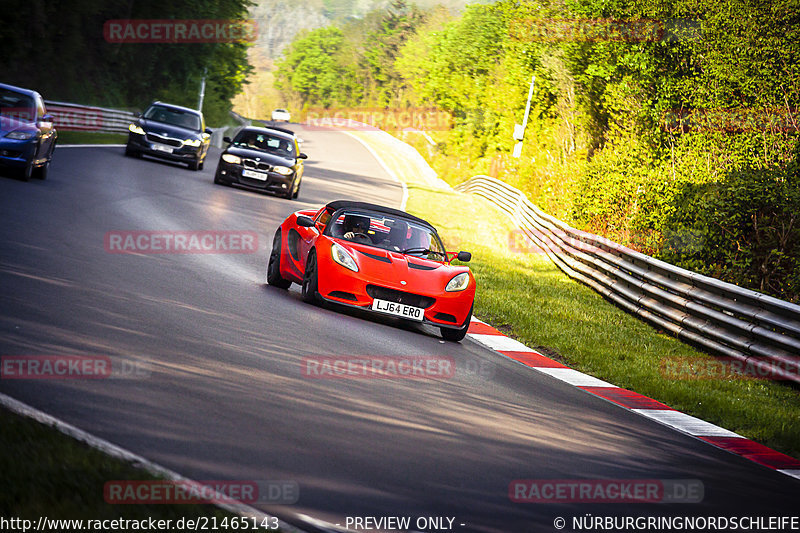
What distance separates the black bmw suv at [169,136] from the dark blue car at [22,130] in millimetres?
10309

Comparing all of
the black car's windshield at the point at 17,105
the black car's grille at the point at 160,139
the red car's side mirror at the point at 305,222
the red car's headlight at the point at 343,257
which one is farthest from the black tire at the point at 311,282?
the black car's grille at the point at 160,139

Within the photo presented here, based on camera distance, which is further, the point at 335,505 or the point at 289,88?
the point at 289,88

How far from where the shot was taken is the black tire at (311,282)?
11.0 meters

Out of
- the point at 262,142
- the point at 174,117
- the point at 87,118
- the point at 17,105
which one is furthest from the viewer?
the point at 87,118

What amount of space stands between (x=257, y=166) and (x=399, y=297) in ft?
50.4

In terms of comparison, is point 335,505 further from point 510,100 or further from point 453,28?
point 453,28

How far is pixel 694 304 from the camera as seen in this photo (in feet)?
44.5

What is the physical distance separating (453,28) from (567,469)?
9157 centimetres

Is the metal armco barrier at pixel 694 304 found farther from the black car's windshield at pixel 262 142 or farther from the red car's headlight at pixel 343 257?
the black car's windshield at pixel 262 142

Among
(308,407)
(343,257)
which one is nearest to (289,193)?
(343,257)

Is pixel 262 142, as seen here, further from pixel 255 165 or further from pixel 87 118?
pixel 87 118

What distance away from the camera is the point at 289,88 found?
187 meters

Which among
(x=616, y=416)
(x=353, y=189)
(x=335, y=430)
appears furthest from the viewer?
(x=353, y=189)

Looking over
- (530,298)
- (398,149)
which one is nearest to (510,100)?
(398,149)
